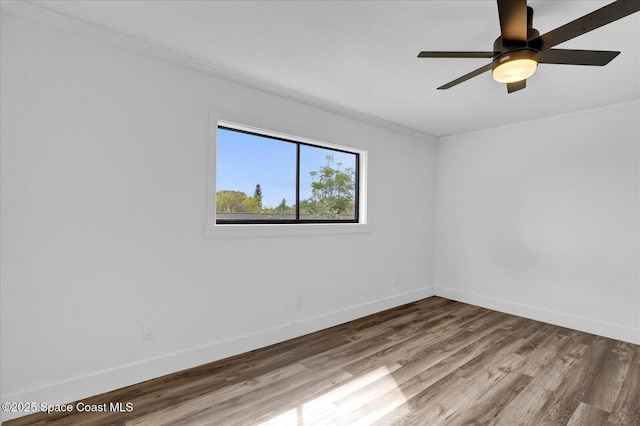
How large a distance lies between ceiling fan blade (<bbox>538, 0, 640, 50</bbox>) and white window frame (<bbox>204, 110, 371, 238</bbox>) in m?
2.24

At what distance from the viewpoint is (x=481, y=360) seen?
2.88m

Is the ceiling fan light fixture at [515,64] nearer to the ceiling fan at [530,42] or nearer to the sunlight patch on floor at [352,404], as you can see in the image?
the ceiling fan at [530,42]

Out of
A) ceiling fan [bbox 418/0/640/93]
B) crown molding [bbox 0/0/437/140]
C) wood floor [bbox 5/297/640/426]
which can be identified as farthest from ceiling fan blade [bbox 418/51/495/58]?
wood floor [bbox 5/297/640/426]

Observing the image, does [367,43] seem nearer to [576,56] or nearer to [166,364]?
[576,56]

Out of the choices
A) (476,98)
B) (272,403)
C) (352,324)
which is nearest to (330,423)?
(272,403)

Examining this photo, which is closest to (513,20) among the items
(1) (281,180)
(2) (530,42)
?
(2) (530,42)

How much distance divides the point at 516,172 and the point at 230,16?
3.91 meters

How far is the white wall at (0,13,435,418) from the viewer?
1.99 m

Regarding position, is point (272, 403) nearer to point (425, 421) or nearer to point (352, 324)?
point (425, 421)

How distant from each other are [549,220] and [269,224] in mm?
3385

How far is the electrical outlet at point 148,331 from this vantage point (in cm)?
242

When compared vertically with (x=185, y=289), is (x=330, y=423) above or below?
below

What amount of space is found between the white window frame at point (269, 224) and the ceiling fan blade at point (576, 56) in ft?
7.16

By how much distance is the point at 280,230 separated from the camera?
3.21 meters
